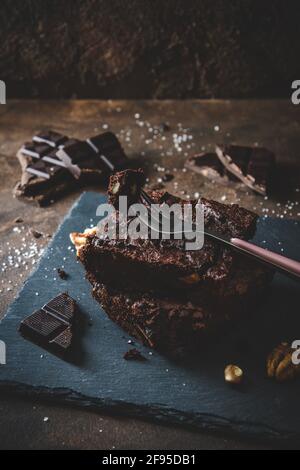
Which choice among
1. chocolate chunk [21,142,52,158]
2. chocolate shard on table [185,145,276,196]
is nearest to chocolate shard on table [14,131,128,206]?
chocolate chunk [21,142,52,158]

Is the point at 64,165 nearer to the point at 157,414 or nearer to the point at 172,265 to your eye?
the point at 172,265

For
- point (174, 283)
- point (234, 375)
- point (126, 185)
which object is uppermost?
point (126, 185)

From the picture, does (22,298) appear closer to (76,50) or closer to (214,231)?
(214,231)

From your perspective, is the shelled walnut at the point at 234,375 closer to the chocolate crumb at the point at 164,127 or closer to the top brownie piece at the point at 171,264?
the top brownie piece at the point at 171,264

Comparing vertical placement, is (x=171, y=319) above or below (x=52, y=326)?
above

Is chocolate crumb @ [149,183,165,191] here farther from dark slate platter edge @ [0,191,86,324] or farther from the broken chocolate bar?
the broken chocolate bar

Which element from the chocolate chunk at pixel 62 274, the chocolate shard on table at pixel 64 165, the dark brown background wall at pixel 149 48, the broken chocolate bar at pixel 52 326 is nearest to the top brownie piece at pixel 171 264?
the broken chocolate bar at pixel 52 326

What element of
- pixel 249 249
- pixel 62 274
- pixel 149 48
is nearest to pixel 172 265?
pixel 249 249
